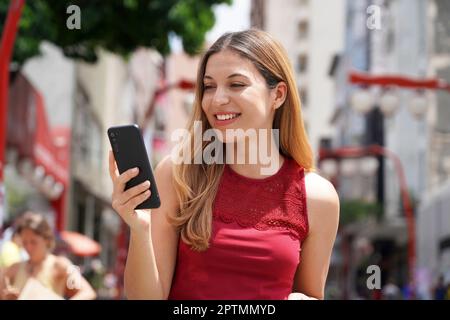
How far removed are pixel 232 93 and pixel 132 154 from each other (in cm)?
34

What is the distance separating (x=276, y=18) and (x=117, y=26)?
236 ft

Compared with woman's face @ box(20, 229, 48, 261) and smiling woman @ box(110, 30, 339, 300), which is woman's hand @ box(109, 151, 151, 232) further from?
woman's face @ box(20, 229, 48, 261)

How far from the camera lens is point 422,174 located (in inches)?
1721

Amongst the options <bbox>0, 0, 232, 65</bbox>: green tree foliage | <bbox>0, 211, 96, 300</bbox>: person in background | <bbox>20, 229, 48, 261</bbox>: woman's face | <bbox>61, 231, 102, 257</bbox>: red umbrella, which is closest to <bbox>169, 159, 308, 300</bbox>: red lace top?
<bbox>0, 211, 96, 300</bbox>: person in background

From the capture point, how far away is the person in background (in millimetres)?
4613

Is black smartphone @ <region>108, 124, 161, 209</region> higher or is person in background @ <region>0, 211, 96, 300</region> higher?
black smartphone @ <region>108, 124, 161, 209</region>

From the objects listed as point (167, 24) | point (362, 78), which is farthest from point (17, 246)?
point (167, 24)

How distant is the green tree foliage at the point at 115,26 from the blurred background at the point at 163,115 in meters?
0.02

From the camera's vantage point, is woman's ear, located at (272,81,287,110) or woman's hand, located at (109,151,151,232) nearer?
woman's hand, located at (109,151,151,232)

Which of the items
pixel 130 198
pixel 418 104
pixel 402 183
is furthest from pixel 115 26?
pixel 402 183

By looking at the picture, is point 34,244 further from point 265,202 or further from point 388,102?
point 388,102

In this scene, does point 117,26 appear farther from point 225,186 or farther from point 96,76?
point 96,76

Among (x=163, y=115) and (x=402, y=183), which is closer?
(x=402, y=183)

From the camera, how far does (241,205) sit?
2.59m
